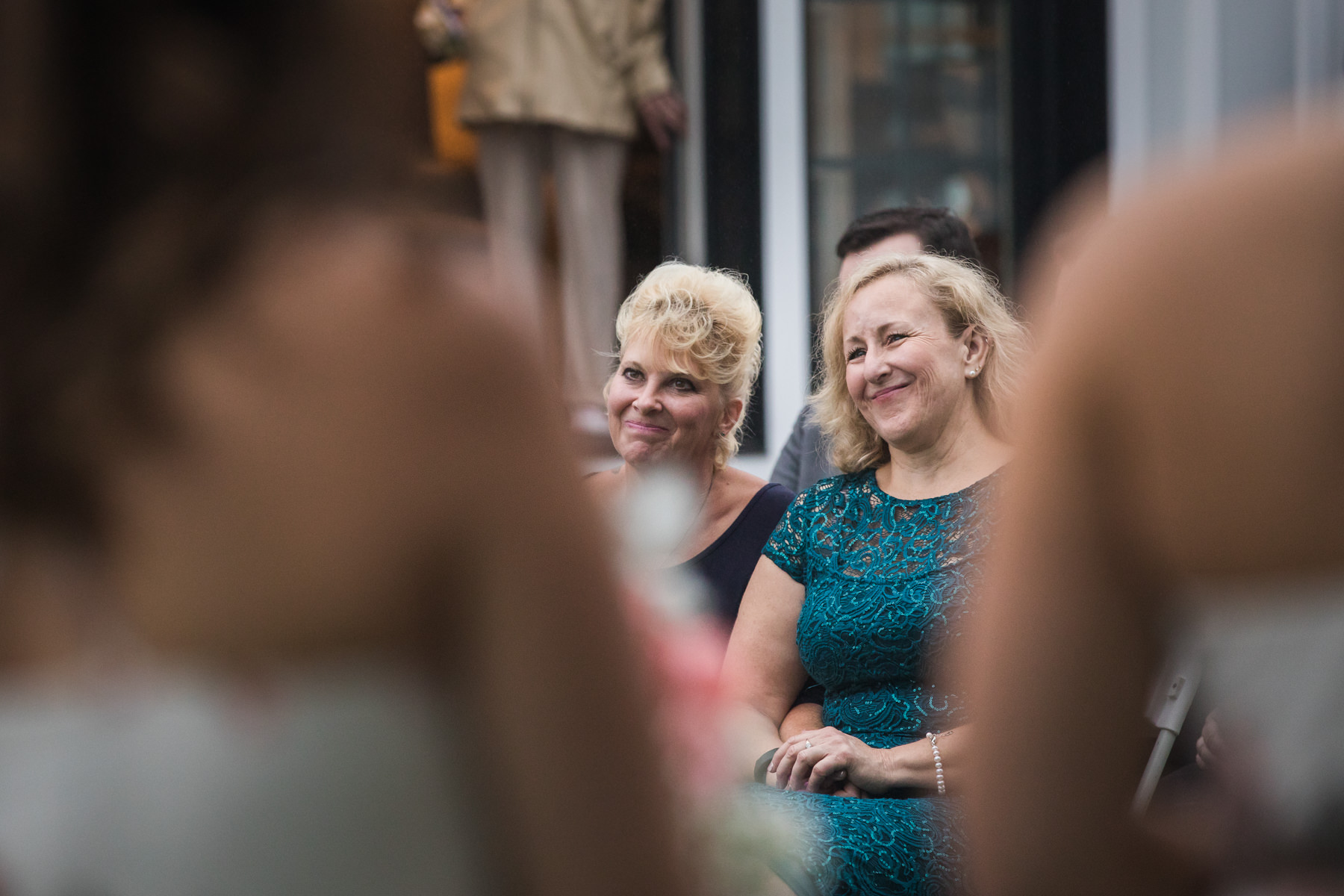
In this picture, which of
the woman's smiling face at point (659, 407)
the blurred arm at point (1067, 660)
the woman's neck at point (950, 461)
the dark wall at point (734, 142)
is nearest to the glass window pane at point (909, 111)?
the dark wall at point (734, 142)

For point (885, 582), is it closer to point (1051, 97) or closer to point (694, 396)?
point (694, 396)

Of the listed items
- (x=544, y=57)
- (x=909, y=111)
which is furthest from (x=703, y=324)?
(x=909, y=111)

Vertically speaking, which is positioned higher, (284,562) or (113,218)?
(113,218)

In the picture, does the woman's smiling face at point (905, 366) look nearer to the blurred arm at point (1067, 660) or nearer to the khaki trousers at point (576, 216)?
the khaki trousers at point (576, 216)

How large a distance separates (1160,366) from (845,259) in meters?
2.42

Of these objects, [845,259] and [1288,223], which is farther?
[845,259]

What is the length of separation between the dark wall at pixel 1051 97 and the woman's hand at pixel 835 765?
2816mm

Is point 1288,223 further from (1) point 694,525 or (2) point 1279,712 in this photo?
(1) point 694,525

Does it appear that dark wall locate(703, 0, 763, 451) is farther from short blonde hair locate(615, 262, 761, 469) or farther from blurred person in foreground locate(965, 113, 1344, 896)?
blurred person in foreground locate(965, 113, 1344, 896)

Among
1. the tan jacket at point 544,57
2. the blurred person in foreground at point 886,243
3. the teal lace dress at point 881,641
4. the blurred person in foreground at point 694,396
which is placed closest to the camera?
the teal lace dress at point 881,641

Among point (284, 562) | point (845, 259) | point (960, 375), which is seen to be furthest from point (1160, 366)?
point (845, 259)

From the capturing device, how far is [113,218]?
56 cm

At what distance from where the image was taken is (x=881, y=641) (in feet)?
6.88

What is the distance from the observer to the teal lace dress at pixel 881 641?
1.89 metres
